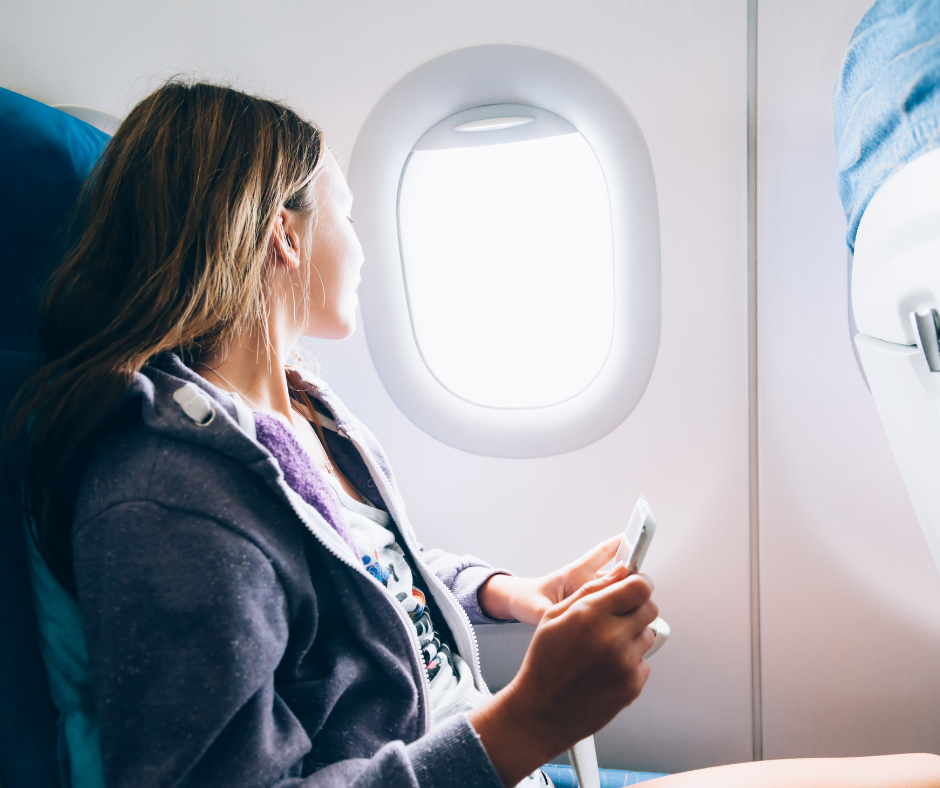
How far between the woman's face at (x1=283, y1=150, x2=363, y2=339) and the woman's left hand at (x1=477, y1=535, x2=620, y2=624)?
533mm

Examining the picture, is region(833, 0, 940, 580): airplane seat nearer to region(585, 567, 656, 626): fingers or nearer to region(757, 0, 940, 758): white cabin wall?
region(757, 0, 940, 758): white cabin wall

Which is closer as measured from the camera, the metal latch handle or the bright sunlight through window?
the metal latch handle

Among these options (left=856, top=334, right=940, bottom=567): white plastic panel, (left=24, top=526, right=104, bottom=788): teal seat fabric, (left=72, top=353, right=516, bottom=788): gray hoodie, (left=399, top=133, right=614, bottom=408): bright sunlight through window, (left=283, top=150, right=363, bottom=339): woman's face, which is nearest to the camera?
(left=72, top=353, right=516, bottom=788): gray hoodie

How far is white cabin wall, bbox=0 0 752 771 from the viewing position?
108cm

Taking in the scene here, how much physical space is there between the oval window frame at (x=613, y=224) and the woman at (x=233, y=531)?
327mm

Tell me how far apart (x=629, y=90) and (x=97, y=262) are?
0.92 metres

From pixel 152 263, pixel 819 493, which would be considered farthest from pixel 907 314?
pixel 152 263

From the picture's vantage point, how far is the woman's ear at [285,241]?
2.74 feet

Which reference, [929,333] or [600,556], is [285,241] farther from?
[929,333]

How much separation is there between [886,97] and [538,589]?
0.84m

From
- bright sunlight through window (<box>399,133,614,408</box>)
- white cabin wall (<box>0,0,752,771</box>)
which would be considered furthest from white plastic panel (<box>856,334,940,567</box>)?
bright sunlight through window (<box>399,133,614,408</box>)

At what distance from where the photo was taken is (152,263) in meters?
0.71

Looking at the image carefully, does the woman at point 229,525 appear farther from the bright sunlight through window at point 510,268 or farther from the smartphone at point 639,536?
the bright sunlight through window at point 510,268

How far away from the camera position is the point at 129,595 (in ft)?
1.77
